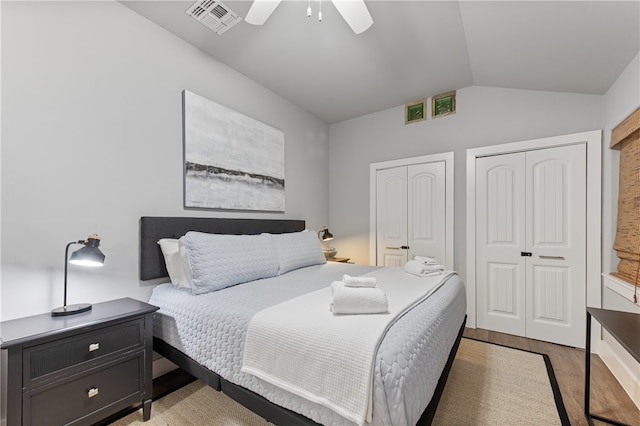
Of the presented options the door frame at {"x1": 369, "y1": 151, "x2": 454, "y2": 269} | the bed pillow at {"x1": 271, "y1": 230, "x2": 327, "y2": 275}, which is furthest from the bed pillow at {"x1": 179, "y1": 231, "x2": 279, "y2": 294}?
the door frame at {"x1": 369, "y1": 151, "x2": 454, "y2": 269}

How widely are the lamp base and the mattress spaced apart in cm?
42

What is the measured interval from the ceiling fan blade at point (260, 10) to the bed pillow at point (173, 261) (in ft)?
5.58

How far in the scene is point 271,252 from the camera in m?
2.50

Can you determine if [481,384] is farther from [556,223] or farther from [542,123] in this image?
[542,123]

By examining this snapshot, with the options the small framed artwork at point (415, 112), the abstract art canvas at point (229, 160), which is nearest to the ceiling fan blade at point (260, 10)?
the abstract art canvas at point (229, 160)

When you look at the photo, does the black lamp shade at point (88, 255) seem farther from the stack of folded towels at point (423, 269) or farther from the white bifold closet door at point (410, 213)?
the white bifold closet door at point (410, 213)

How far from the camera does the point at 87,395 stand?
149 cm

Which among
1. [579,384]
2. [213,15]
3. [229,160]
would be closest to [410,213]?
[579,384]

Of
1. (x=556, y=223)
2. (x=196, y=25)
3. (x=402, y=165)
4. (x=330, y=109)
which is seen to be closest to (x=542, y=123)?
(x=556, y=223)

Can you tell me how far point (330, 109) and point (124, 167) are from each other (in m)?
2.72

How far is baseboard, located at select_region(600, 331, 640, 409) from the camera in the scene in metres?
1.92

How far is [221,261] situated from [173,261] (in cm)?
41

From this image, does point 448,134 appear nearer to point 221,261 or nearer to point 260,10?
point 260,10

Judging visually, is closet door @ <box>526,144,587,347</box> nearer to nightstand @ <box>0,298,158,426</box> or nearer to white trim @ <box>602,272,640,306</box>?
white trim @ <box>602,272,640,306</box>
